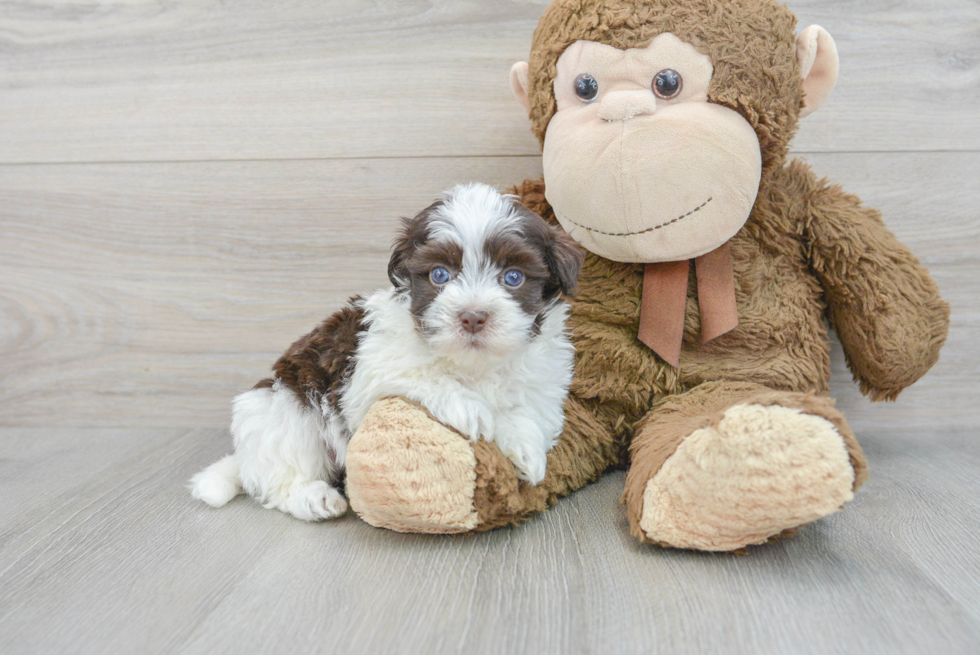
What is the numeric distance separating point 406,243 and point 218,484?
665 millimetres

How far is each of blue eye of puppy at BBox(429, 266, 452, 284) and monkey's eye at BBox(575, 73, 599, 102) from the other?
473mm

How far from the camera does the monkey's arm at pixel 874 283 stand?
1.45 m

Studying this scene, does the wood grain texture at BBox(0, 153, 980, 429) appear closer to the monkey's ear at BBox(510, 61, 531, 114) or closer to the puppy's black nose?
the monkey's ear at BBox(510, 61, 531, 114)

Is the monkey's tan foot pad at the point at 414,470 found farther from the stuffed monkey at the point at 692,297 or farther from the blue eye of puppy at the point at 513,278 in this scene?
the blue eye of puppy at the point at 513,278

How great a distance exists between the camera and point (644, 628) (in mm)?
938

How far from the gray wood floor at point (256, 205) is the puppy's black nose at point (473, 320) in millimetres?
389

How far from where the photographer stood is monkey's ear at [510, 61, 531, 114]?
1.51 m

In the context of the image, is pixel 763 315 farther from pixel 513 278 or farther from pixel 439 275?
pixel 439 275

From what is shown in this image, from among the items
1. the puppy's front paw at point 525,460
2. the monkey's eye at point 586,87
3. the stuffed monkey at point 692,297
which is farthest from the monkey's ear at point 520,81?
the puppy's front paw at point 525,460

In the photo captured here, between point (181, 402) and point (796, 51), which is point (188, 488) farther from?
point (796, 51)

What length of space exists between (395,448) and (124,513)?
0.66 meters

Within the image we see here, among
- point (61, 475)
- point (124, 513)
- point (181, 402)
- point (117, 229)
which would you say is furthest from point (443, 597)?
point (117, 229)

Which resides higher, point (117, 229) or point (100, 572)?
point (117, 229)

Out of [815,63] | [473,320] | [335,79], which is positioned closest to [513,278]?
[473,320]
